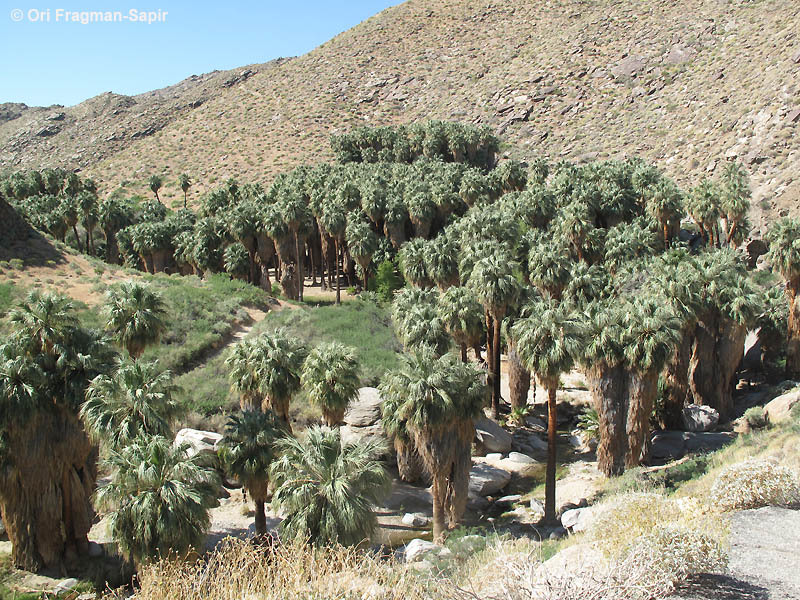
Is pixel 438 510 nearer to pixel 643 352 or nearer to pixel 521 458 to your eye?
pixel 521 458

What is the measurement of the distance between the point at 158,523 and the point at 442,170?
5470 centimetres

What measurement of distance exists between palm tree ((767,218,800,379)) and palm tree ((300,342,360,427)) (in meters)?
25.2

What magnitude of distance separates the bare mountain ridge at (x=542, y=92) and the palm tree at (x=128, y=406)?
45006 mm

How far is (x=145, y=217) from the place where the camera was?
67375mm

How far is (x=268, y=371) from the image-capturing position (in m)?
25.0

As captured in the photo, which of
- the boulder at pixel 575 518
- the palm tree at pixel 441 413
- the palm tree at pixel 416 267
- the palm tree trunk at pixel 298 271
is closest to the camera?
the boulder at pixel 575 518

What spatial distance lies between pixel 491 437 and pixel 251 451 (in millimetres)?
14424

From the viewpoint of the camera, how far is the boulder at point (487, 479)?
28547mm

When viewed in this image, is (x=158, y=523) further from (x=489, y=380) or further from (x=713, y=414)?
(x=713, y=414)

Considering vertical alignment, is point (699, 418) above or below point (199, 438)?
below

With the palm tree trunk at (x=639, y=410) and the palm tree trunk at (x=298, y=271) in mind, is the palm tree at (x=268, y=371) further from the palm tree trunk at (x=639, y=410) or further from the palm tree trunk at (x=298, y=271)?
the palm tree trunk at (x=298, y=271)

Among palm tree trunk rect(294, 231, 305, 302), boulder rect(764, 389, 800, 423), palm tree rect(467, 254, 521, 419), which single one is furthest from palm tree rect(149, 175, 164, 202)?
boulder rect(764, 389, 800, 423)

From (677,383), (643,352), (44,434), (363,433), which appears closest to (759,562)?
(643,352)

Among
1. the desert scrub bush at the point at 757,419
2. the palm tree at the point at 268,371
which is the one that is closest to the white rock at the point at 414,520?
the palm tree at the point at 268,371
